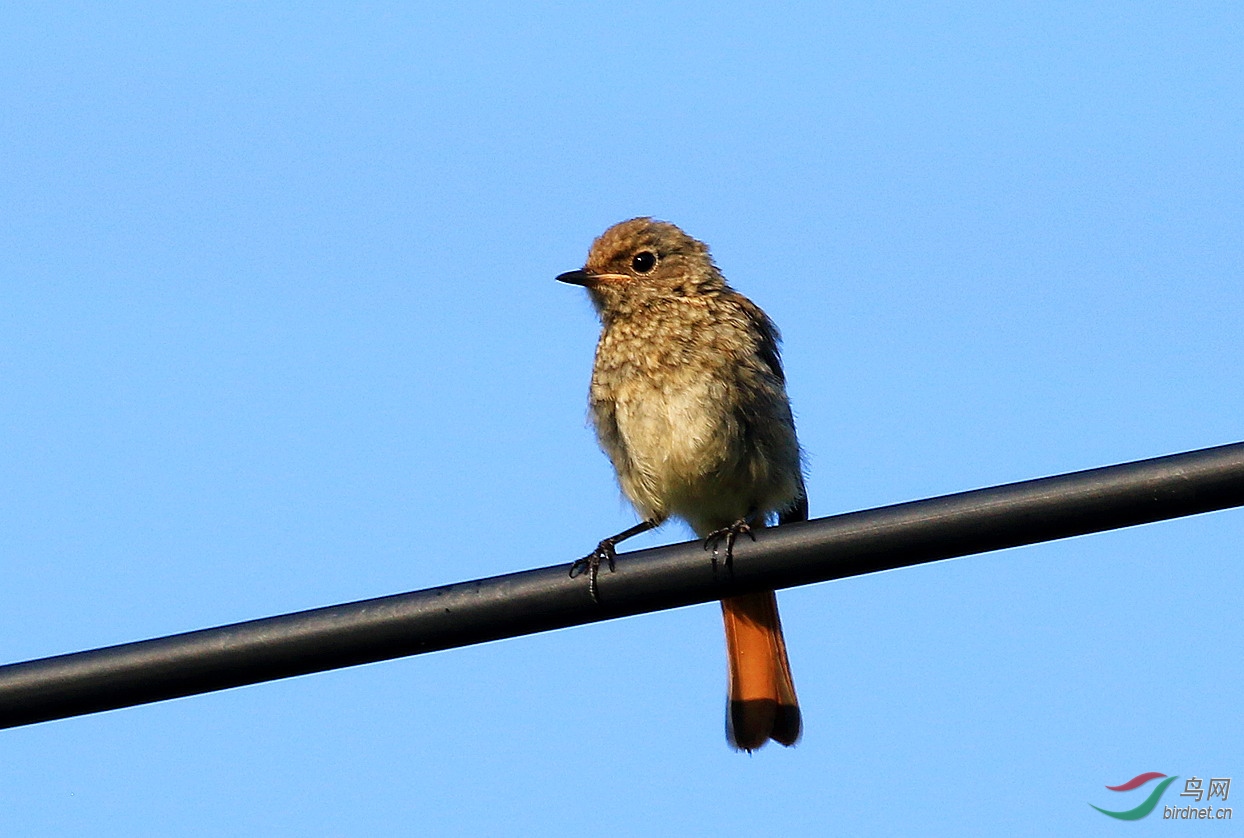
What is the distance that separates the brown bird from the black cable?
2236mm

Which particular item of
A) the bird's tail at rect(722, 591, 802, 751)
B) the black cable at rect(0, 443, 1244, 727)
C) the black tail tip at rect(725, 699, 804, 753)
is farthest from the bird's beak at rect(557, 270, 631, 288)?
the black cable at rect(0, 443, 1244, 727)

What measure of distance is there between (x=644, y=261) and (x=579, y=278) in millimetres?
320

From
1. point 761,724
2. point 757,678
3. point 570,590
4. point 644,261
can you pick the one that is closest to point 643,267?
point 644,261

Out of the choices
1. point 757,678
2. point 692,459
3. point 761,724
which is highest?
point 692,459

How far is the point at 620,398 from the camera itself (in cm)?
626

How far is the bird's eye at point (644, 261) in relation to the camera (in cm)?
702

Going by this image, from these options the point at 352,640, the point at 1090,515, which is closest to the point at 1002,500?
the point at 1090,515

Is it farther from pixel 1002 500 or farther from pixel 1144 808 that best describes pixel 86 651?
pixel 1144 808

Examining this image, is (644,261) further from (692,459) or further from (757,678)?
(757,678)

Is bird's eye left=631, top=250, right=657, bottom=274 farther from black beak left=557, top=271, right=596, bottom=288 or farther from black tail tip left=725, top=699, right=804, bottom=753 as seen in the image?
black tail tip left=725, top=699, right=804, bottom=753

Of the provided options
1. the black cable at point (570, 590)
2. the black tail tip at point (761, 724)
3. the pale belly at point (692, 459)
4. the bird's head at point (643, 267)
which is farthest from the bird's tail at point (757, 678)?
the black cable at point (570, 590)

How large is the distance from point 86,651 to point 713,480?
3.13 m

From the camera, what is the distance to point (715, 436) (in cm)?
599

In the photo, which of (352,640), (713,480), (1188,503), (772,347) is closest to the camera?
(1188,503)
